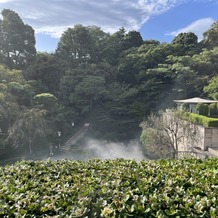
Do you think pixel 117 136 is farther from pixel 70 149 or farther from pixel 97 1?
pixel 97 1

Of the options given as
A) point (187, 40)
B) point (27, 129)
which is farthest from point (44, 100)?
point (187, 40)

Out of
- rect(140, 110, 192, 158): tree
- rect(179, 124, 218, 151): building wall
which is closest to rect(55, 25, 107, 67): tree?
rect(140, 110, 192, 158): tree

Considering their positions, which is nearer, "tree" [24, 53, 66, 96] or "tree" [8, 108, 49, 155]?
"tree" [8, 108, 49, 155]

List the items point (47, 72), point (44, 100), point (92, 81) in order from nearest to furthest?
point (44, 100) < point (92, 81) < point (47, 72)

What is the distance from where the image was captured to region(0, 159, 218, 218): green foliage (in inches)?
73.6

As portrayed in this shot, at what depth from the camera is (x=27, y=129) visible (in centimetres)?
1496

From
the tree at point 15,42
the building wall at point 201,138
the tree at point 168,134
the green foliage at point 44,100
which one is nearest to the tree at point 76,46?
the tree at point 15,42

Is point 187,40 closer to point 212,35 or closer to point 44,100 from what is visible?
point 212,35

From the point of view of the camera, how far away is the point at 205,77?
19219 millimetres

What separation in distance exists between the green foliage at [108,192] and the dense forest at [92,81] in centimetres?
1268

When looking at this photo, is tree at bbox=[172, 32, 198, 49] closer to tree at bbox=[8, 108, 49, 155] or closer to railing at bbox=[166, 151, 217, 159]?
railing at bbox=[166, 151, 217, 159]

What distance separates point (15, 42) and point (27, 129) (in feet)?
38.5

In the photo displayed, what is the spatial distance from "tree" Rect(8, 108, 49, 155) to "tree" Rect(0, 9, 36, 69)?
10206 millimetres

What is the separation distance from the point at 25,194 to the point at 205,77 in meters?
19.0
